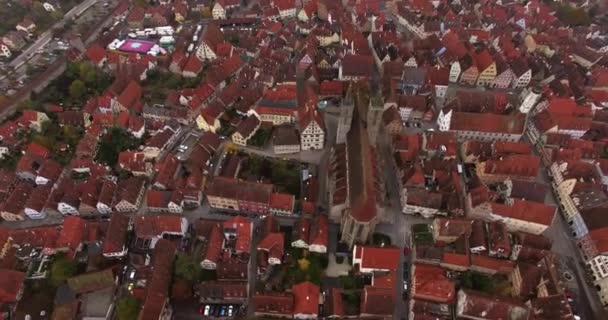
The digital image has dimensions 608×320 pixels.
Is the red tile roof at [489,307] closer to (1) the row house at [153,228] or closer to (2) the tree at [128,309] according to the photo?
(1) the row house at [153,228]

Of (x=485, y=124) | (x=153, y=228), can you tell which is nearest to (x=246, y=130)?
(x=153, y=228)

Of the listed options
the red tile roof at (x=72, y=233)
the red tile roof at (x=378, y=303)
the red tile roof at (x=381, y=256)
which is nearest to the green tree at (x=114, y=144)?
the red tile roof at (x=72, y=233)

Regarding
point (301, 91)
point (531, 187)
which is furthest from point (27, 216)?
point (531, 187)

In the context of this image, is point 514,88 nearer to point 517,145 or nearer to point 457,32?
point 457,32

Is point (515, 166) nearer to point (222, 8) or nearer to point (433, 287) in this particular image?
point (433, 287)

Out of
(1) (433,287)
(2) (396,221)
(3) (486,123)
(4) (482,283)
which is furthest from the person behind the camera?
(3) (486,123)

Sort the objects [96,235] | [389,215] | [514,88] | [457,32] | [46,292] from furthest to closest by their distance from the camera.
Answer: [457,32] < [514,88] < [389,215] < [96,235] < [46,292]

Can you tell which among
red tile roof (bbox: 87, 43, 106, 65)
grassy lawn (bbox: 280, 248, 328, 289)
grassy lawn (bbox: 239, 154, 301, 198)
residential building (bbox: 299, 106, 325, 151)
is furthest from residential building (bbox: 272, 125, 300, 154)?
red tile roof (bbox: 87, 43, 106, 65)
